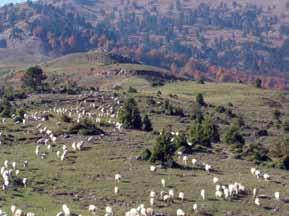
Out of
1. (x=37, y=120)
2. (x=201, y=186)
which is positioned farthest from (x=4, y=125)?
(x=201, y=186)

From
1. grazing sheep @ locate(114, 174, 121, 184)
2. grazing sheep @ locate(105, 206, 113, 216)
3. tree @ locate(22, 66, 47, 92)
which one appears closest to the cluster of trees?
grazing sheep @ locate(114, 174, 121, 184)

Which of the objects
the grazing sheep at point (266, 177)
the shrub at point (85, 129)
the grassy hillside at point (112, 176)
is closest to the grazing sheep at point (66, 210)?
the grassy hillside at point (112, 176)

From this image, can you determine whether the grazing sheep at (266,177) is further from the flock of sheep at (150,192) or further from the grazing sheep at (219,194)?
the grazing sheep at (219,194)

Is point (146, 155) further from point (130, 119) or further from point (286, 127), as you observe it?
point (286, 127)

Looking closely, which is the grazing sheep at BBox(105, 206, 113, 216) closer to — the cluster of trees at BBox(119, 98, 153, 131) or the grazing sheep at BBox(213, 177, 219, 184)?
the grazing sheep at BBox(213, 177, 219, 184)

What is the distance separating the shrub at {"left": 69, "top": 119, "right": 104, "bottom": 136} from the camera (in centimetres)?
7356

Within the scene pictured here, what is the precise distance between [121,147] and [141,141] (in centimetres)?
568

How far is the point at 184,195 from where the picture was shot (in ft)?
Result: 157

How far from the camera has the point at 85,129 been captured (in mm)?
74062

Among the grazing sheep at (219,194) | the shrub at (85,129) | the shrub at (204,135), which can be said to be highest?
the grazing sheep at (219,194)

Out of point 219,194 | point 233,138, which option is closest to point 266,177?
point 219,194

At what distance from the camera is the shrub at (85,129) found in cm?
7356

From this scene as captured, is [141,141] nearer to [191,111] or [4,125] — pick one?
[4,125]

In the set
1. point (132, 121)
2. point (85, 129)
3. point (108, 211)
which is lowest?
point (132, 121)
